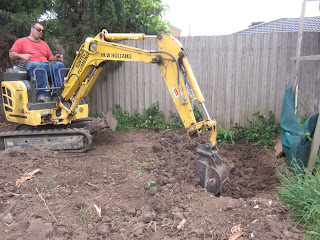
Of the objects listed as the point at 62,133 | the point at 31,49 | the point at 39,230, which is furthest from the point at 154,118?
the point at 39,230

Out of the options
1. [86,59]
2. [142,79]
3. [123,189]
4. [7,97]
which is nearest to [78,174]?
[123,189]

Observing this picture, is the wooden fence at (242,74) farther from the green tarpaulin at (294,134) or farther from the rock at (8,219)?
the rock at (8,219)

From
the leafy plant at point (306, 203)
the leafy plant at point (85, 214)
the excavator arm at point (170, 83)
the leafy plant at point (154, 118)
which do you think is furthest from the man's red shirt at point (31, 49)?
the leafy plant at point (306, 203)

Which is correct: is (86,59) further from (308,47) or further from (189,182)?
(308,47)

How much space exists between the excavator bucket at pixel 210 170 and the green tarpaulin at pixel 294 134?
127 cm

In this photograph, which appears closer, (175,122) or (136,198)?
(136,198)

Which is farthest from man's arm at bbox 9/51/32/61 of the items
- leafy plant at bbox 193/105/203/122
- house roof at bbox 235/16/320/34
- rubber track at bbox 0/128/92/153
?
house roof at bbox 235/16/320/34

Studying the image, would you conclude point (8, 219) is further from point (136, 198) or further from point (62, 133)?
point (62, 133)

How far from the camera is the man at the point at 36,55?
610 centimetres

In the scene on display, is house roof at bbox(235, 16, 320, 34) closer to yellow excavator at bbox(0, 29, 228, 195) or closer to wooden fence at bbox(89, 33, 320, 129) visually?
wooden fence at bbox(89, 33, 320, 129)

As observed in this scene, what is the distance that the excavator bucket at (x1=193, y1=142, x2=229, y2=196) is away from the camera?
4195mm

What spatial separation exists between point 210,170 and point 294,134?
6.83 feet

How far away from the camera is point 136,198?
4.16 metres

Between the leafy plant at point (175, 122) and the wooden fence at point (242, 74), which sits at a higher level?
the wooden fence at point (242, 74)
